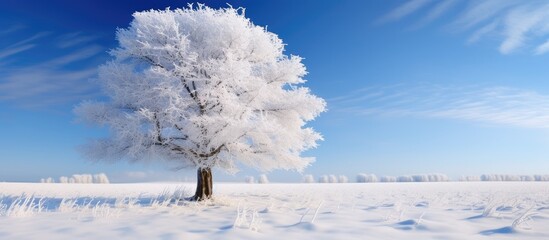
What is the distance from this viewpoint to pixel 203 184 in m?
14.2

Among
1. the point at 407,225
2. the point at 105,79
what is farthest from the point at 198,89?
the point at 407,225

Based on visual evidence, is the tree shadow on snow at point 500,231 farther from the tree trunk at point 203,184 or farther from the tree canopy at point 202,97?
the tree trunk at point 203,184

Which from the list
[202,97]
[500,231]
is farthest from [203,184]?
[500,231]

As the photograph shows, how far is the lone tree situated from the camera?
12516mm

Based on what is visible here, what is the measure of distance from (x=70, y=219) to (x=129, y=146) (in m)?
6.08

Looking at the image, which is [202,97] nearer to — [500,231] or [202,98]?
[202,98]

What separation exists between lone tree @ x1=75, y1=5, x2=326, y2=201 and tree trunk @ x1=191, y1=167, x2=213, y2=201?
1.5 inches

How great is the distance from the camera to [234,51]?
534 inches

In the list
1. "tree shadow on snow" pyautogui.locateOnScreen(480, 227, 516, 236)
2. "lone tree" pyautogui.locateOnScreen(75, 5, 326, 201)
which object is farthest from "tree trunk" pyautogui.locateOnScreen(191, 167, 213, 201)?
"tree shadow on snow" pyautogui.locateOnScreen(480, 227, 516, 236)

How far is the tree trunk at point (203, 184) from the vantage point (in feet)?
46.0

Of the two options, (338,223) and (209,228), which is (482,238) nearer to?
(338,223)

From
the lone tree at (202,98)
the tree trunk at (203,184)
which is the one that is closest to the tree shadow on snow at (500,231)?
the lone tree at (202,98)

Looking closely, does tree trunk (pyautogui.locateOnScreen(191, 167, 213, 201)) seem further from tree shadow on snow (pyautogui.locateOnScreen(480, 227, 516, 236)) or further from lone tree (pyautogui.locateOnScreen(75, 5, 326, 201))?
tree shadow on snow (pyautogui.locateOnScreen(480, 227, 516, 236))

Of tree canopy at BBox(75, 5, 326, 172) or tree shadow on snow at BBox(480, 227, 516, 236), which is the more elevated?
tree canopy at BBox(75, 5, 326, 172)
